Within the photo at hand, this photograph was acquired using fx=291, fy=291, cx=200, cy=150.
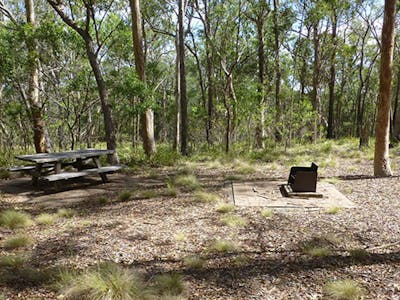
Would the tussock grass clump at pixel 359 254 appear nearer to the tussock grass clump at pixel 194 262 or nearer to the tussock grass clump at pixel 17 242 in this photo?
the tussock grass clump at pixel 194 262

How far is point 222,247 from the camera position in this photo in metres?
3.44

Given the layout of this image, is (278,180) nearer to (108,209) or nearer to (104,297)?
(108,209)

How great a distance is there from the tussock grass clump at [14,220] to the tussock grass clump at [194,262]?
2505 millimetres

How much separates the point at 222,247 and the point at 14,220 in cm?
299

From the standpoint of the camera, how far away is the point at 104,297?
7.99ft

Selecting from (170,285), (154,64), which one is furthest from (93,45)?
(154,64)

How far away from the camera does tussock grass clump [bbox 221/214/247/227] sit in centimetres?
420

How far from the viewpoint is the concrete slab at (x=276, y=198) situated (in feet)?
16.3

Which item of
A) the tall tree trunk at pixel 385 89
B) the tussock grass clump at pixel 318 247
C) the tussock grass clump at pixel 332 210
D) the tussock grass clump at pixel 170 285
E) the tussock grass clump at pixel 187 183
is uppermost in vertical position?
the tall tree trunk at pixel 385 89

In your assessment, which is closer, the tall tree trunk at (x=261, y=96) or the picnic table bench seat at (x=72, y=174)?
the picnic table bench seat at (x=72, y=174)

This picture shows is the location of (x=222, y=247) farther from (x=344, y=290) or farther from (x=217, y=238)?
(x=344, y=290)

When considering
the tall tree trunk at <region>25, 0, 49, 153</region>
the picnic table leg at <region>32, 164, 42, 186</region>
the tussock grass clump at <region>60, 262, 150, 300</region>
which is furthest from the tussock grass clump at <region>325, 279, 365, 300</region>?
the tall tree trunk at <region>25, 0, 49, 153</region>

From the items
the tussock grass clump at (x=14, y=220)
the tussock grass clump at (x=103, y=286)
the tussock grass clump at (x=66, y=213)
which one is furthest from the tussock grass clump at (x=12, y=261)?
the tussock grass clump at (x=66, y=213)

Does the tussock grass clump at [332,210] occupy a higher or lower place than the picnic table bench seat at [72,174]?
lower
